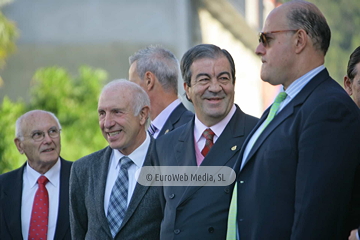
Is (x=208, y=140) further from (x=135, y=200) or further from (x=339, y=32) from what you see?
(x=339, y=32)

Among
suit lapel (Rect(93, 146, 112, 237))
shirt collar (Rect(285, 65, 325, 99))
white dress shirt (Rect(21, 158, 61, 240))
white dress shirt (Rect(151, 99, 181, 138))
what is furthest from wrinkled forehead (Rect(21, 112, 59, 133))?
shirt collar (Rect(285, 65, 325, 99))

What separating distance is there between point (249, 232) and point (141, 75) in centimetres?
255

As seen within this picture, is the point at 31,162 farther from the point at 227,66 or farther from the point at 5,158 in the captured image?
the point at 5,158

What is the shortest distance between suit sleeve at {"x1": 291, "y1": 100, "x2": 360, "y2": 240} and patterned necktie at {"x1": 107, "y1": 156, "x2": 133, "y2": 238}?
1.50 m

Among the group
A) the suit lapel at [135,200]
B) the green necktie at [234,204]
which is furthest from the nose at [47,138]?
the green necktie at [234,204]

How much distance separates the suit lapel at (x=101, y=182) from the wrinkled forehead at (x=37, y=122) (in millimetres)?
1431

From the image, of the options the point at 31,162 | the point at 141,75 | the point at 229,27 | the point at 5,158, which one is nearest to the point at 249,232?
the point at 141,75

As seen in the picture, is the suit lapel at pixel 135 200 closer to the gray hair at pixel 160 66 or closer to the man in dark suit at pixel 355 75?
the gray hair at pixel 160 66

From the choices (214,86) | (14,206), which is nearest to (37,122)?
(14,206)

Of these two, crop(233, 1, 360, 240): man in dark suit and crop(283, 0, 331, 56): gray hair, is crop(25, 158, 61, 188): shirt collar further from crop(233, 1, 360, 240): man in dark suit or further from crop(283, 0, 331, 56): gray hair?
crop(283, 0, 331, 56): gray hair

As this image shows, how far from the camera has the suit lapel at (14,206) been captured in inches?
218

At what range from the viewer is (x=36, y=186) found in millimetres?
5906

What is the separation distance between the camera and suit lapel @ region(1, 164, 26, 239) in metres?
5.54

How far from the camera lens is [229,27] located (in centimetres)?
1898
